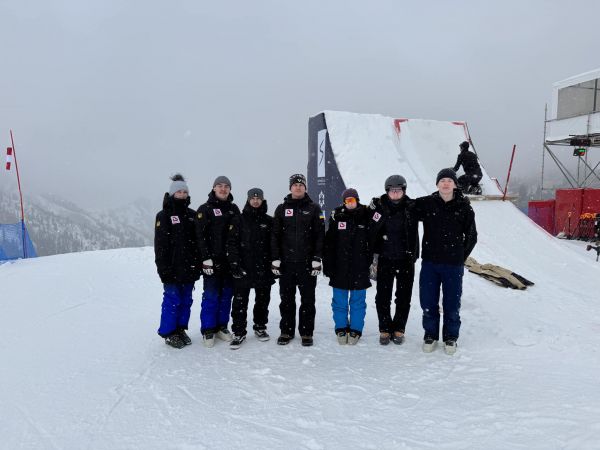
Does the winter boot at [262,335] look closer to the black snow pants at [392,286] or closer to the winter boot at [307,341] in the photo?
the winter boot at [307,341]

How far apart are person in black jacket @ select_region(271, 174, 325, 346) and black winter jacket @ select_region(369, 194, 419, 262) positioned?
631mm

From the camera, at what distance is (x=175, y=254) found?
4.36m

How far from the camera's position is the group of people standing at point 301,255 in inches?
169

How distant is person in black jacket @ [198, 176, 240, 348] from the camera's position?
4348 millimetres

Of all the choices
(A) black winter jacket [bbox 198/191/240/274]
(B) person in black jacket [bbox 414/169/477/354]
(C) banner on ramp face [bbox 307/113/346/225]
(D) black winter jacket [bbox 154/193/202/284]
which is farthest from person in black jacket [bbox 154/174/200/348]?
(C) banner on ramp face [bbox 307/113/346/225]

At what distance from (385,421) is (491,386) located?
3.88ft

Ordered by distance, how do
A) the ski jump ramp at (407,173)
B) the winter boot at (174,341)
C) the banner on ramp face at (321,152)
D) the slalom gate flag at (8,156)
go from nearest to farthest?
the winter boot at (174,341), the ski jump ramp at (407,173), the banner on ramp face at (321,152), the slalom gate flag at (8,156)

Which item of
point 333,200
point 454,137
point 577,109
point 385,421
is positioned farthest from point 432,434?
point 577,109

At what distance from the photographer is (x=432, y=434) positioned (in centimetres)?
270

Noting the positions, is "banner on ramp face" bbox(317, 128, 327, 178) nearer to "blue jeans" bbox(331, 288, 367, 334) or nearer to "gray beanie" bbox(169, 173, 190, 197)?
"gray beanie" bbox(169, 173, 190, 197)

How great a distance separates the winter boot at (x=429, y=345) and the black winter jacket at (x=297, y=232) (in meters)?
1.49

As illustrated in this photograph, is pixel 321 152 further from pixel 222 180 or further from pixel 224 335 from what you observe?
pixel 224 335

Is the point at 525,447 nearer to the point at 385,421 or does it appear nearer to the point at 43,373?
the point at 385,421

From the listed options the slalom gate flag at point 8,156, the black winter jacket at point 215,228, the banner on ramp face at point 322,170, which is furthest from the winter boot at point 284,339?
the slalom gate flag at point 8,156
